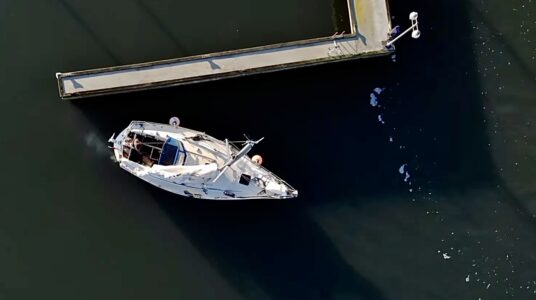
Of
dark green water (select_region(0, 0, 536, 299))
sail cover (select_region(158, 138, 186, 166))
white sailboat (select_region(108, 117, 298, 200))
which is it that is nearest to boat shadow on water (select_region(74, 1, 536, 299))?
dark green water (select_region(0, 0, 536, 299))

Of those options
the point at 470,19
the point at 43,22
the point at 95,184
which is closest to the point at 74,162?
the point at 95,184

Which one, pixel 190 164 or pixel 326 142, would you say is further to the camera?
pixel 326 142

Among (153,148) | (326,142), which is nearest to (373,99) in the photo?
(326,142)

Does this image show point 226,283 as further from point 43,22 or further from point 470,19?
point 470,19

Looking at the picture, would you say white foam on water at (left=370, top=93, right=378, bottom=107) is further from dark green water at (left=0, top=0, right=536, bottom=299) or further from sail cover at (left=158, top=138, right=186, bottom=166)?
sail cover at (left=158, top=138, right=186, bottom=166)

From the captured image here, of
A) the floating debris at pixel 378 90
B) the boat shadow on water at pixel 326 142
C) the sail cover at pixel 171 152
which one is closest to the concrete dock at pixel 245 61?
the boat shadow on water at pixel 326 142

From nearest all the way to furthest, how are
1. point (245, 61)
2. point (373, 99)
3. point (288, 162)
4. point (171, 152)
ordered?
point (171, 152), point (245, 61), point (288, 162), point (373, 99)

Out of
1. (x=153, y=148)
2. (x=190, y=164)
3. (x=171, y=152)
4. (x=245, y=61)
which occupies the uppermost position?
(x=245, y=61)

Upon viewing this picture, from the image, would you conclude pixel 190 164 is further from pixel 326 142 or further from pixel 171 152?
pixel 326 142
